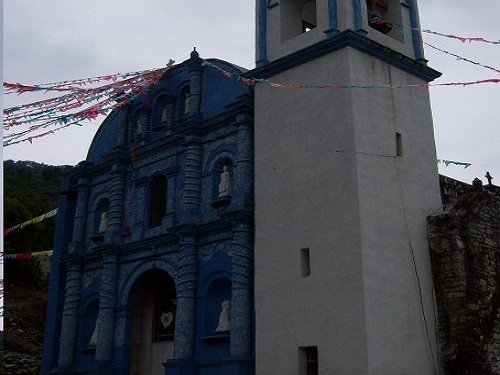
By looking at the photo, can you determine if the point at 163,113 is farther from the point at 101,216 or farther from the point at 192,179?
the point at 101,216

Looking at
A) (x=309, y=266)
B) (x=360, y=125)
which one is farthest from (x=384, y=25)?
(x=309, y=266)

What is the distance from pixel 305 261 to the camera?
14164 mm

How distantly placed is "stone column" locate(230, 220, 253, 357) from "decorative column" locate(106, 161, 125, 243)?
4.68 m

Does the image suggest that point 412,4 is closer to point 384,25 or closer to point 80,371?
point 384,25

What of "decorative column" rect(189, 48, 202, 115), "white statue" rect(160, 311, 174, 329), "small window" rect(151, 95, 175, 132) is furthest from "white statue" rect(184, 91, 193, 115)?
"white statue" rect(160, 311, 174, 329)

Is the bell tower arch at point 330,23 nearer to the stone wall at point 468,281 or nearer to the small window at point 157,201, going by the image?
the stone wall at point 468,281

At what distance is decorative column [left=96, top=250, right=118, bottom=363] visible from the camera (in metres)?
17.5

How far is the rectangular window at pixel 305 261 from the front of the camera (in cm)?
1402

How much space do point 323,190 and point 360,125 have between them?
161cm

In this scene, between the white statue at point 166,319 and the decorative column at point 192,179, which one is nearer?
the decorative column at point 192,179

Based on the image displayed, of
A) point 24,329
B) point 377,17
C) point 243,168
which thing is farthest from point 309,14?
point 24,329

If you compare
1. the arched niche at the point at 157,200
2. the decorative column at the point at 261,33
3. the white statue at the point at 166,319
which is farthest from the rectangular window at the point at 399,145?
the white statue at the point at 166,319

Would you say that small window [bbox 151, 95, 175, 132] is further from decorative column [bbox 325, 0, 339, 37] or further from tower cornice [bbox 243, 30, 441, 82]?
decorative column [bbox 325, 0, 339, 37]

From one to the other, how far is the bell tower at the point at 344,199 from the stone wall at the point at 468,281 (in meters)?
0.30
